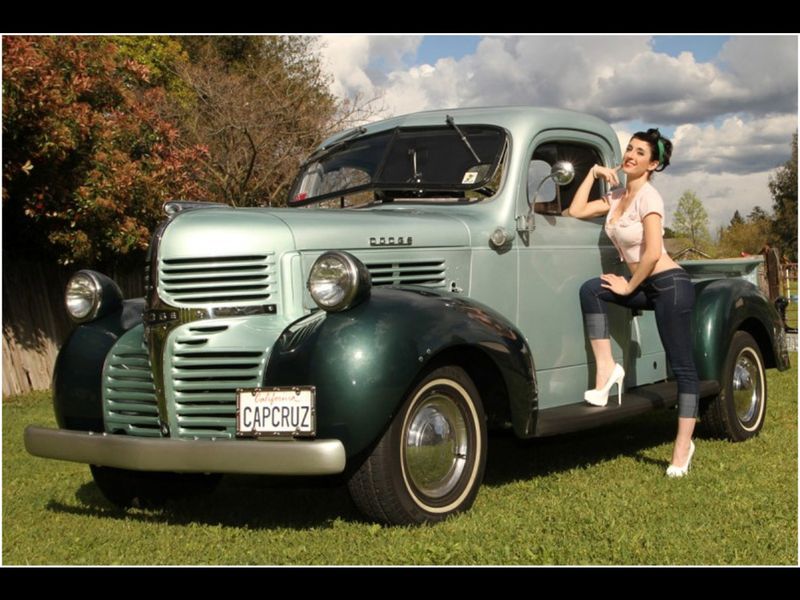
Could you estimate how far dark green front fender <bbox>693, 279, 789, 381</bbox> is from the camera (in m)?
6.55

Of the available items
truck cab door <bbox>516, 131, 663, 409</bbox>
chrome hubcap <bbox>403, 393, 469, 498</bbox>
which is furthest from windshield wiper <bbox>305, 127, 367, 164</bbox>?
chrome hubcap <bbox>403, 393, 469, 498</bbox>

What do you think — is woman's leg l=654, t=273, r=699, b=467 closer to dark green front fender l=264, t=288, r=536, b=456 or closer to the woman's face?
the woman's face

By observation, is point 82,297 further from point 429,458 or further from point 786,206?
point 786,206

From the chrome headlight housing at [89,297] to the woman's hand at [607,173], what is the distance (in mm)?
2885

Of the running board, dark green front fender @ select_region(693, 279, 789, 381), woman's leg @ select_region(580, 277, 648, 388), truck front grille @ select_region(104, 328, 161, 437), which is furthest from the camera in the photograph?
dark green front fender @ select_region(693, 279, 789, 381)

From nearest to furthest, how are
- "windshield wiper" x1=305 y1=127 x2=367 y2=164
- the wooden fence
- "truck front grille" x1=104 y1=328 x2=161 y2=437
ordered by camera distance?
"truck front grille" x1=104 y1=328 x2=161 y2=437, "windshield wiper" x1=305 y1=127 x2=367 y2=164, the wooden fence

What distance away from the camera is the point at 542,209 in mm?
5910

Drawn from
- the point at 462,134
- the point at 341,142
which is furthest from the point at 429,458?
the point at 341,142

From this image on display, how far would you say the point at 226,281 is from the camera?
4.60 meters

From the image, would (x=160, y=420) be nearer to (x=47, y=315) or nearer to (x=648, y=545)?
(x=648, y=545)

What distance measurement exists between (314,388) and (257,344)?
1.35 feet

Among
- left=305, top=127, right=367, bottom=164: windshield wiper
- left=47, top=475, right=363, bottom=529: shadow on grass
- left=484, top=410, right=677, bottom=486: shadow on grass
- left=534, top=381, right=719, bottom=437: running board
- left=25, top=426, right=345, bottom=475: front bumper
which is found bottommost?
left=484, top=410, right=677, bottom=486: shadow on grass

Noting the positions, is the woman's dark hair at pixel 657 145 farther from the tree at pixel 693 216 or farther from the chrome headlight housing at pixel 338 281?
the tree at pixel 693 216

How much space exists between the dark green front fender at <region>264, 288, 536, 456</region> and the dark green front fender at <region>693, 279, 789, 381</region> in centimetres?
246
